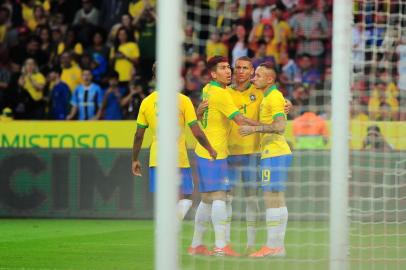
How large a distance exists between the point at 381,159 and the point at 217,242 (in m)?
3.80

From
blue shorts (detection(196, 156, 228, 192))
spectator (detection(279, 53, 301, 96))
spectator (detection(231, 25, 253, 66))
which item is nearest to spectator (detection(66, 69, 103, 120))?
spectator (detection(279, 53, 301, 96))

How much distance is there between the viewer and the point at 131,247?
39.9 ft

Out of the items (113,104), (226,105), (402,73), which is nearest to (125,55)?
(113,104)

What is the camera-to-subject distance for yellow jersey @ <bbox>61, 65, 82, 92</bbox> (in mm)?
17797

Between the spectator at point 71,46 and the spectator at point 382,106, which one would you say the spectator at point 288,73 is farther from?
the spectator at point 71,46

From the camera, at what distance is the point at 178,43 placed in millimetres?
6273

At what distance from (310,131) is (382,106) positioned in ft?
2.70

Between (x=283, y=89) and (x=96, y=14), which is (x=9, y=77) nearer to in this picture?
(x=96, y=14)

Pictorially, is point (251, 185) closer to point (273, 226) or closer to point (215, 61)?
point (273, 226)

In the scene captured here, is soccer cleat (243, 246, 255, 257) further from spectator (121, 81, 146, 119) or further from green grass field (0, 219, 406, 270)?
spectator (121, 81, 146, 119)

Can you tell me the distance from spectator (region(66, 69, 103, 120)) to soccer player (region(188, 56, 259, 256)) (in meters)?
6.29

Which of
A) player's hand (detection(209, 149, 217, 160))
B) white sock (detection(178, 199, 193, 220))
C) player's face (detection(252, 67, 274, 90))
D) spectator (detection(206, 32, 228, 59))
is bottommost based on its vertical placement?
white sock (detection(178, 199, 193, 220))

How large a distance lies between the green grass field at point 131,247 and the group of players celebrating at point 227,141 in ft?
1.04

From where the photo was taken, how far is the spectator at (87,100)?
17297mm
